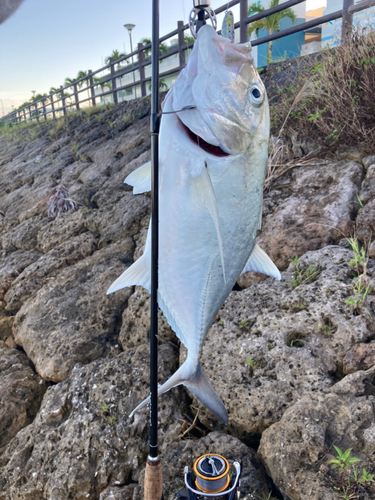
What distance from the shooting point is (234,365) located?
8.17 ft

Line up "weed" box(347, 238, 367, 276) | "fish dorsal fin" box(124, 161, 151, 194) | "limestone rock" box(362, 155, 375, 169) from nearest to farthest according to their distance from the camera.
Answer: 1. "fish dorsal fin" box(124, 161, 151, 194)
2. "weed" box(347, 238, 367, 276)
3. "limestone rock" box(362, 155, 375, 169)

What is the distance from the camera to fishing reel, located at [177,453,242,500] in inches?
61.2

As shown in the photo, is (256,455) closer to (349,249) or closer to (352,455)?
(352,455)

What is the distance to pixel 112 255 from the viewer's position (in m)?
4.11

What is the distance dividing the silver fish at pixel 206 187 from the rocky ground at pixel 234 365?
736mm

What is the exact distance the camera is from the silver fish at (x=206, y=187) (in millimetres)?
1255

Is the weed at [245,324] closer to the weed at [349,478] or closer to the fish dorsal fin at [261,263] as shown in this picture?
the weed at [349,478]

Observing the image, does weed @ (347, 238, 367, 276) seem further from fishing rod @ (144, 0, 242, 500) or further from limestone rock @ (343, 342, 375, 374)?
fishing rod @ (144, 0, 242, 500)

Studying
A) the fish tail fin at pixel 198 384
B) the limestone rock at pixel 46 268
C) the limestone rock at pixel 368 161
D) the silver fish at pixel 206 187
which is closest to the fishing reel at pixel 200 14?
the silver fish at pixel 206 187

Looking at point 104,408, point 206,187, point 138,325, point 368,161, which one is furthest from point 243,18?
point 104,408

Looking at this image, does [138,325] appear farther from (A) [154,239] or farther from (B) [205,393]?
(A) [154,239]

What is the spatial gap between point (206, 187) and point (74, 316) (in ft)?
8.98

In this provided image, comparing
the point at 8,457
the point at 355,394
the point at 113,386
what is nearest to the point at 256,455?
the point at 355,394

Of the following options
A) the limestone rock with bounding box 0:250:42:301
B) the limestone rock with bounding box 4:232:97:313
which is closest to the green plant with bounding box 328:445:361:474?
the limestone rock with bounding box 4:232:97:313
